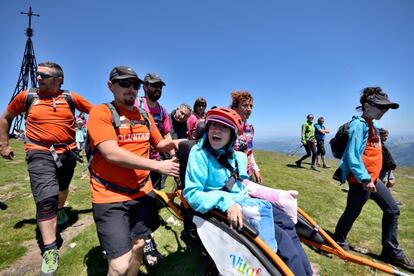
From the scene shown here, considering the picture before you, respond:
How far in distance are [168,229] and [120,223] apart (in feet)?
9.30

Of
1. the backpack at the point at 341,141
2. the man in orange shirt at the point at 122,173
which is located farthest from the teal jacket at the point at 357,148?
the man in orange shirt at the point at 122,173

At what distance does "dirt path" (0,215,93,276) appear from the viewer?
365 cm

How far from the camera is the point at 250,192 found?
129 inches

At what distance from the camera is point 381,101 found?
3.91 m

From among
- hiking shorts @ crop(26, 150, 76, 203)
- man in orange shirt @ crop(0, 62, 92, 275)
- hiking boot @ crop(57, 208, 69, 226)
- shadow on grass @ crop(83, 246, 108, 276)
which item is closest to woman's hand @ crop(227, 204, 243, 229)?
shadow on grass @ crop(83, 246, 108, 276)

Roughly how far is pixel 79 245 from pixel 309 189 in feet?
26.2

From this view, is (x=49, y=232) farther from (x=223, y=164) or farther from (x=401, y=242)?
(x=401, y=242)

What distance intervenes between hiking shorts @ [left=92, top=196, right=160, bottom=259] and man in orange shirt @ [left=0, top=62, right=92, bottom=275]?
5.24ft

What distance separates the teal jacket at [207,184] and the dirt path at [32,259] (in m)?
3.05

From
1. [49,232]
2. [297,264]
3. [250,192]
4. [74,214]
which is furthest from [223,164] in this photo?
[74,214]

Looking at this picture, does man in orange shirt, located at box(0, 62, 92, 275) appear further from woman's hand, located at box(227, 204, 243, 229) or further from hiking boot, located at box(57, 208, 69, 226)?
woman's hand, located at box(227, 204, 243, 229)

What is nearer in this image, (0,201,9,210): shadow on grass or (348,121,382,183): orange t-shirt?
(348,121,382,183): orange t-shirt

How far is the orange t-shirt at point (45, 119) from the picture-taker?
3912 mm

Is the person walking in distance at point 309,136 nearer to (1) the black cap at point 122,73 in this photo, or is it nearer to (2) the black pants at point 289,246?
(2) the black pants at point 289,246
